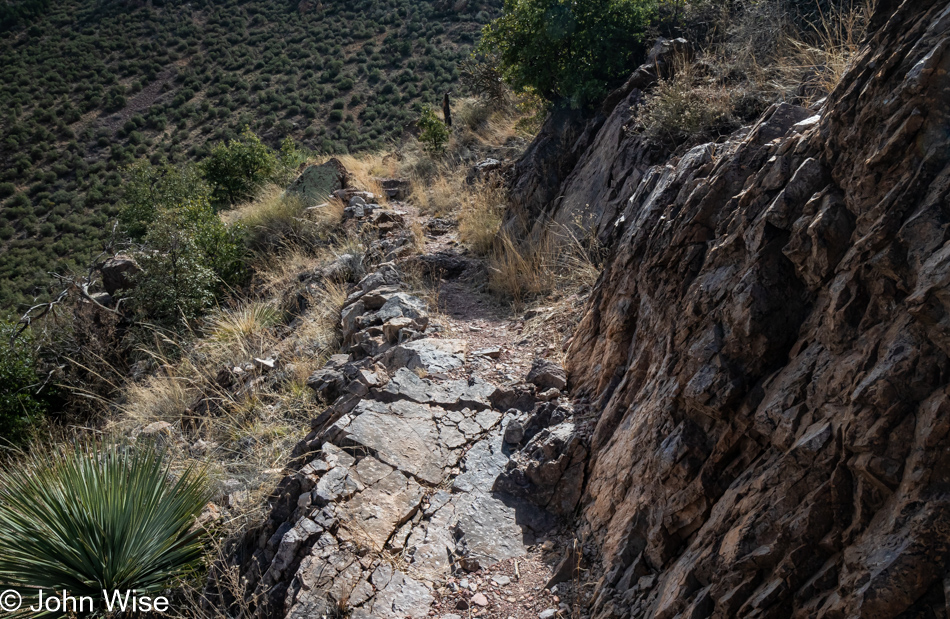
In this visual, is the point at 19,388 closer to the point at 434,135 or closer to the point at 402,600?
the point at 402,600

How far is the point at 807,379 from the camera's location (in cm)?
211

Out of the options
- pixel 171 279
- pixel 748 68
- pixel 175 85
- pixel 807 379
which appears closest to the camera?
pixel 807 379

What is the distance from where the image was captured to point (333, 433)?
395 cm

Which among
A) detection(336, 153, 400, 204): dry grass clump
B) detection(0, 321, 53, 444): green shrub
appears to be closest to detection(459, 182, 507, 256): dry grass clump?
detection(336, 153, 400, 204): dry grass clump

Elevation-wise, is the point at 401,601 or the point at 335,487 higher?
the point at 335,487

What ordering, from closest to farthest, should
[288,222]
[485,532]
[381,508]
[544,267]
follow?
[485,532], [381,508], [544,267], [288,222]

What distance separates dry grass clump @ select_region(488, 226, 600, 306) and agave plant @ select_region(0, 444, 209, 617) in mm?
3300

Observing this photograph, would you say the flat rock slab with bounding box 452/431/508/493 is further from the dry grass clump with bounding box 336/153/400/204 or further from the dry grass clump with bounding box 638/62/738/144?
the dry grass clump with bounding box 336/153/400/204

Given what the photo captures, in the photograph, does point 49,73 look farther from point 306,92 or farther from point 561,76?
point 561,76

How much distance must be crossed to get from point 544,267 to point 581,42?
287 cm

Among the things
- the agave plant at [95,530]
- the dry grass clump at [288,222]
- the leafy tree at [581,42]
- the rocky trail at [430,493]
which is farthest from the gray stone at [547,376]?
the dry grass clump at [288,222]

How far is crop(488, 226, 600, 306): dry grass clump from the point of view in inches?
211

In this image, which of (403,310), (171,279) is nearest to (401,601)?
(403,310)

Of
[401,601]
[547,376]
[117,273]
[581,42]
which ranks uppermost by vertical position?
[581,42]
